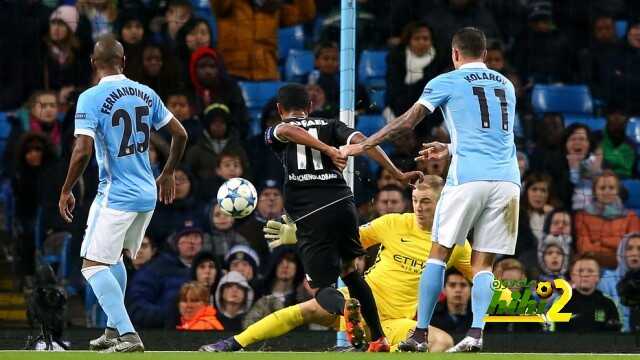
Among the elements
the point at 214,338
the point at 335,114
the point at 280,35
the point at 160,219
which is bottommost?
the point at 214,338

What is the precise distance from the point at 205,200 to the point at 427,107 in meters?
4.67

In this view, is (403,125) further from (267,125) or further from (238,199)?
(267,125)

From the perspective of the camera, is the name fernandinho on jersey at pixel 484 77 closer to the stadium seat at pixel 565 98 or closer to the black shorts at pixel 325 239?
the black shorts at pixel 325 239

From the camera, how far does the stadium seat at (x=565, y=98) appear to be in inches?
568

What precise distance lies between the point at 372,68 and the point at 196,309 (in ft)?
13.5

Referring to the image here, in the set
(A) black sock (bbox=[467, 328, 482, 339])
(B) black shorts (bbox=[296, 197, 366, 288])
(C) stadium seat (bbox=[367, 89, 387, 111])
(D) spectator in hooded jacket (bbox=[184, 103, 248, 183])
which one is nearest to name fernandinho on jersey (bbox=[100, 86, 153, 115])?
(B) black shorts (bbox=[296, 197, 366, 288])

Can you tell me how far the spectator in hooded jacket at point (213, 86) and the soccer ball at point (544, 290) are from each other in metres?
3.56

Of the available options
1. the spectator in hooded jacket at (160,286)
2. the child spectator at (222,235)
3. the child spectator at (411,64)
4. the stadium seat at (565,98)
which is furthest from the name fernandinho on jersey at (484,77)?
the stadium seat at (565,98)

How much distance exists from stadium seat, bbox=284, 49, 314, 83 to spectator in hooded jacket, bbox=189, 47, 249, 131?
1117mm

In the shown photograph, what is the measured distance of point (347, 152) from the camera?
8.27 metres

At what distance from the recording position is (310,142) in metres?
8.29

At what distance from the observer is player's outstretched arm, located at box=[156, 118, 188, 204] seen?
861cm

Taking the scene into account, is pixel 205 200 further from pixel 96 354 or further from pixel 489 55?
pixel 96 354

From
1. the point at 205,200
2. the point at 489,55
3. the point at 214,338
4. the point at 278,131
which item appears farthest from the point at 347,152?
the point at 489,55
